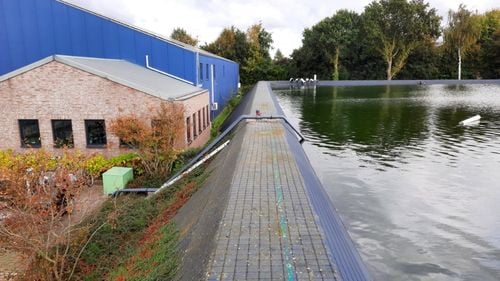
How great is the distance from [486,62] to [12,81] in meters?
73.0

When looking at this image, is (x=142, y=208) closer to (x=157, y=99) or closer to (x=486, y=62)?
(x=157, y=99)

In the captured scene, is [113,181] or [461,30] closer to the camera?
[113,181]

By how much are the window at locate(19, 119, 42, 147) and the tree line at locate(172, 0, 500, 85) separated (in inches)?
1969

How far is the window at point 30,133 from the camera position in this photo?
57.0 feet

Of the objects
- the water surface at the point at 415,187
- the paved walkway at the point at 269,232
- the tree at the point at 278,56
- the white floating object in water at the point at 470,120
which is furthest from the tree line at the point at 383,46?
the paved walkway at the point at 269,232

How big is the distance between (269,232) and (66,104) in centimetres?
1407

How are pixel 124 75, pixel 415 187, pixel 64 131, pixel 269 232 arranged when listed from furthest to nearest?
1. pixel 124 75
2. pixel 64 131
3. pixel 415 187
4. pixel 269 232

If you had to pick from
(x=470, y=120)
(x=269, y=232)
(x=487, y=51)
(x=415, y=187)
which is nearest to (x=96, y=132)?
(x=269, y=232)

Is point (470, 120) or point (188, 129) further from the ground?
point (188, 129)

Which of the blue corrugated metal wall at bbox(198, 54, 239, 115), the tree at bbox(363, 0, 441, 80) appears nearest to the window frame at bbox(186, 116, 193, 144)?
the blue corrugated metal wall at bbox(198, 54, 239, 115)

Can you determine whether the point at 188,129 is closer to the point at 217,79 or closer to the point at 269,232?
the point at 269,232

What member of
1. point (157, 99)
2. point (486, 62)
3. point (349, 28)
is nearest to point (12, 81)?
point (157, 99)

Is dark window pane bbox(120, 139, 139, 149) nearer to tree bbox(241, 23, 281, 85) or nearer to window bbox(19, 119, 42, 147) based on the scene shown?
window bbox(19, 119, 42, 147)

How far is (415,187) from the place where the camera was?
15836 millimetres
